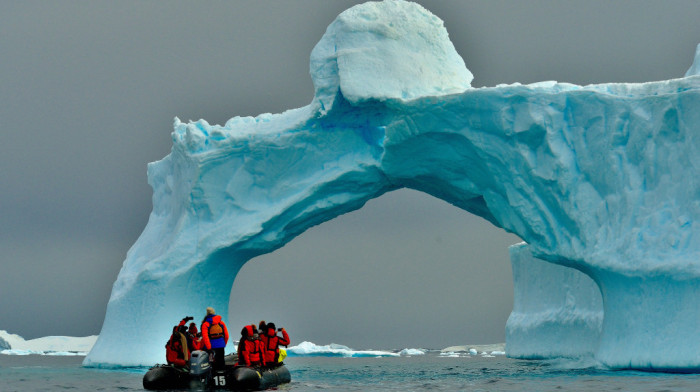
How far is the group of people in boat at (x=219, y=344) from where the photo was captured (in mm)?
15625

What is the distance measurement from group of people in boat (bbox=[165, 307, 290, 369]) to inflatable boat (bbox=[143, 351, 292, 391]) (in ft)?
0.49

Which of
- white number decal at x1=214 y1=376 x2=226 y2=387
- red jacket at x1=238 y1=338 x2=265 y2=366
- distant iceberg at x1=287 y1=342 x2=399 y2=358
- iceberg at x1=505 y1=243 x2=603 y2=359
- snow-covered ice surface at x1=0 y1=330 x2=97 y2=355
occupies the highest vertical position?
snow-covered ice surface at x1=0 y1=330 x2=97 y2=355

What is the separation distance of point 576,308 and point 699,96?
Answer: 11997 mm

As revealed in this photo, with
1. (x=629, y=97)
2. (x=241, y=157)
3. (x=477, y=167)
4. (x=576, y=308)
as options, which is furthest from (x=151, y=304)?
(x=576, y=308)

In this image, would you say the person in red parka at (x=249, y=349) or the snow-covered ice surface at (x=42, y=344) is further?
the snow-covered ice surface at (x=42, y=344)

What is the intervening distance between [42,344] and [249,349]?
4280cm

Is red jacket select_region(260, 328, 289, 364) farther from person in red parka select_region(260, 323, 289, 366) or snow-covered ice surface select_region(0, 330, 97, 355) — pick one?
snow-covered ice surface select_region(0, 330, 97, 355)

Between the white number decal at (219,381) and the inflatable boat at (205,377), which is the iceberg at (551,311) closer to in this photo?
the inflatable boat at (205,377)

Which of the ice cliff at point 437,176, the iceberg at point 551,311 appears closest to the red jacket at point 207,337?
the ice cliff at point 437,176

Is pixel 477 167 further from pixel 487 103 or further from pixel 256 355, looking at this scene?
pixel 256 355

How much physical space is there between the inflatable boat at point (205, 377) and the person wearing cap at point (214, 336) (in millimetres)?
131

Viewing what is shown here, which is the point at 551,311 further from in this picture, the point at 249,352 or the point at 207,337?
the point at 207,337

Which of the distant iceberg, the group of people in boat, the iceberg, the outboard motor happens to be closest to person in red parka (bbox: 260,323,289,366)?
the group of people in boat

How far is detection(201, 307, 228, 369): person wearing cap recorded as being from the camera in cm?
1553
